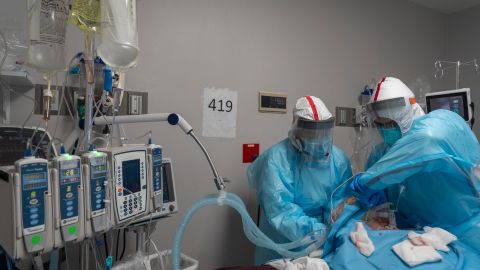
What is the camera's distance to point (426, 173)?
4.56 feet

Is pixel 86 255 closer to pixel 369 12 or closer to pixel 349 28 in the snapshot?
pixel 349 28

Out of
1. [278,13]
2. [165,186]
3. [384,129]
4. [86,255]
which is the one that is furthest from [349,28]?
[86,255]

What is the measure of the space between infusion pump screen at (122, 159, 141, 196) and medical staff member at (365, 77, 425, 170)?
3.90 ft

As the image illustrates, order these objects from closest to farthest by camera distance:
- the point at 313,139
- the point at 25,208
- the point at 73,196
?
the point at 25,208, the point at 73,196, the point at 313,139

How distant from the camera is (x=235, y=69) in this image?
209 cm

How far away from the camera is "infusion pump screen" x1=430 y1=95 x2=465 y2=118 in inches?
82.7

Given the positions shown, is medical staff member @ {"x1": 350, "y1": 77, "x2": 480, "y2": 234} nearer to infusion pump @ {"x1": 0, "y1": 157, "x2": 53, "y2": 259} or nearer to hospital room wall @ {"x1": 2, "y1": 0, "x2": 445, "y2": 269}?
hospital room wall @ {"x1": 2, "y1": 0, "x2": 445, "y2": 269}

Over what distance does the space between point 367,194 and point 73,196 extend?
3.98 ft

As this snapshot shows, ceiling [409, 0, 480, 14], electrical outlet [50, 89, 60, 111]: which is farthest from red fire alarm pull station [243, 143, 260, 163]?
ceiling [409, 0, 480, 14]

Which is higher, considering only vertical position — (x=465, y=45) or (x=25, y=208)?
(x=465, y=45)

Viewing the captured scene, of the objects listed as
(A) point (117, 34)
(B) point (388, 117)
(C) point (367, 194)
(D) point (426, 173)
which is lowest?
(C) point (367, 194)

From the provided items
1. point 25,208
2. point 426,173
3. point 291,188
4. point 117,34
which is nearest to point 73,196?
point 25,208

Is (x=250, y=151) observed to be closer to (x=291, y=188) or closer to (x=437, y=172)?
(x=291, y=188)

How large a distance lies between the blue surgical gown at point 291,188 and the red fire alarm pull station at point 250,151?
40 cm
